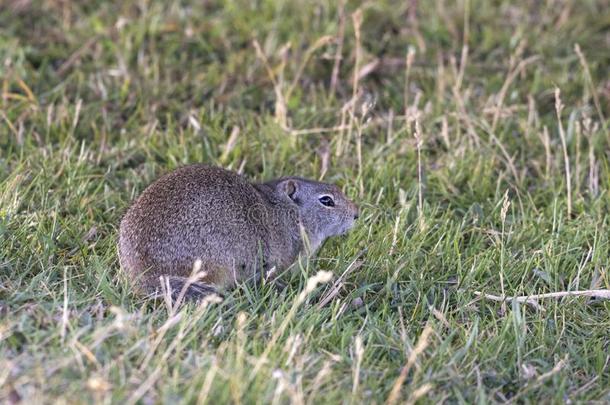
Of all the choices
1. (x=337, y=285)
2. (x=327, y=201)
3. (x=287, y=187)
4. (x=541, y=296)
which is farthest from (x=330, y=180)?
(x=541, y=296)

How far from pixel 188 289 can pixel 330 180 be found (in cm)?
190

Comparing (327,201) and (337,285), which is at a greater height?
(327,201)

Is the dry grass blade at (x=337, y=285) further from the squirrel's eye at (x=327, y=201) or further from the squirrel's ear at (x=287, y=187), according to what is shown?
the squirrel's ear at (x=287, y=187)

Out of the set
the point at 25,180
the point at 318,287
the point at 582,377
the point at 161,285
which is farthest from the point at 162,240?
the point at 582,377

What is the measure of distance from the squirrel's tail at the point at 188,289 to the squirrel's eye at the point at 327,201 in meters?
1.05

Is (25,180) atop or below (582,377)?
atop

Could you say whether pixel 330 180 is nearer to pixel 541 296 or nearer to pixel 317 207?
pixel 317 207

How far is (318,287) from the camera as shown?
485 centimetres

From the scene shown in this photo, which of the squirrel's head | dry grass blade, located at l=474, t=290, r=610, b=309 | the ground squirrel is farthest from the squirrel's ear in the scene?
dry grass blade, located at l=474, t=290, r=610, b=309

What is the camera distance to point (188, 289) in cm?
457

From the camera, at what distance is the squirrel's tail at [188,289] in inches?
178

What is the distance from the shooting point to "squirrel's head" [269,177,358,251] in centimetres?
540

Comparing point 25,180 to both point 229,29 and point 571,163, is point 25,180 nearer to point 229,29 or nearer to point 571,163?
point 229,29

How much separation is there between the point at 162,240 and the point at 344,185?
175cm
